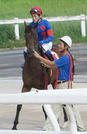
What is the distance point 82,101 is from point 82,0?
5496 centimetres

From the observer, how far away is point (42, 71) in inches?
470

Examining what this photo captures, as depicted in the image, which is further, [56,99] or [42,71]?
[42,71]

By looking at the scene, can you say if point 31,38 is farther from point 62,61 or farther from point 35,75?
point 62,61

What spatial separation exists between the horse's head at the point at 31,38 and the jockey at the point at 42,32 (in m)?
0.51

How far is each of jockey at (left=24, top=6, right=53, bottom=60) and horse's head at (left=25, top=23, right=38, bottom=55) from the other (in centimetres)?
51

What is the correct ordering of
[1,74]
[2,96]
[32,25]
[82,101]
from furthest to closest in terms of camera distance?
1. [1,74]
2. [32,25]
3. [2,96]
4. [82,101]

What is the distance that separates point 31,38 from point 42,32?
3.15ft

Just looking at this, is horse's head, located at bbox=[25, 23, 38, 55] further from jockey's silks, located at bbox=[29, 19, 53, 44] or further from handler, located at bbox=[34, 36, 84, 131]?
handler, located at bbox=[34, 36, 84, 131]

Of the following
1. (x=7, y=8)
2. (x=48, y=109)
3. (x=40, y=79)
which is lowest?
(x=7, y=8)

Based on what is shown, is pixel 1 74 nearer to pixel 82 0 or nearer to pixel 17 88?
pixel 17 88

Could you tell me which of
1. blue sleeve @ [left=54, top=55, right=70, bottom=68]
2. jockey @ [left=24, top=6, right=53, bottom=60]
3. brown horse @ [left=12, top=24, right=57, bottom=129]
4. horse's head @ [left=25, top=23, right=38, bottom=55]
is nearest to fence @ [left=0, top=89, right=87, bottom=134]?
blue sleeve @ [left=54, top=55, right=70, bottom=68]

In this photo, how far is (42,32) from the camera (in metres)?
12.2

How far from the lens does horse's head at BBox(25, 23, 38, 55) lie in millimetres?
11168

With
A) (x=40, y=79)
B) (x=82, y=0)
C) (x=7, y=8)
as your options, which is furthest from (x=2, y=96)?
(x=82, y=0)
